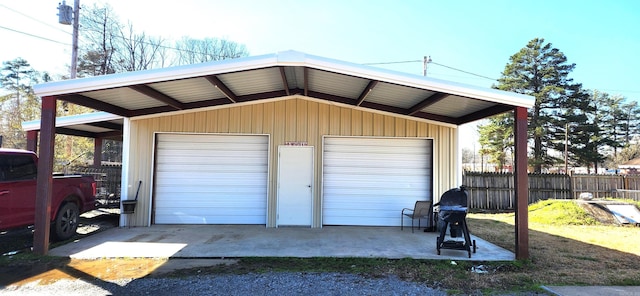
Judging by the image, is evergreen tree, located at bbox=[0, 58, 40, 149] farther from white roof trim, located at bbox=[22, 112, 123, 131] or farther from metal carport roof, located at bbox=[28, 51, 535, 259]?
metal carport roof, located at bbox=[28, 51, 535, 259]

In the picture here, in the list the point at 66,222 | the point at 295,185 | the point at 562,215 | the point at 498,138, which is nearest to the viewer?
the point at 66,222

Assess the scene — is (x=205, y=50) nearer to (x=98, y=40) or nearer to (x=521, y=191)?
(x=98, y=40)

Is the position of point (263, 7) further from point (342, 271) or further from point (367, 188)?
point (342, 271)

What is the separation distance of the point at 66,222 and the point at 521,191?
306 inches

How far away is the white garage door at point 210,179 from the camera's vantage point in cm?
789

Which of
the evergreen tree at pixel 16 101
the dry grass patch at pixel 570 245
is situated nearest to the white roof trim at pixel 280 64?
the dry grass patch at pixel 570 245

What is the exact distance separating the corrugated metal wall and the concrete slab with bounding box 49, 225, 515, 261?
116cm

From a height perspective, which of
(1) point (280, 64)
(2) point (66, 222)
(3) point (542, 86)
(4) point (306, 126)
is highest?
A: (3) point (542, 86)

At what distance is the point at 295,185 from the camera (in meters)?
7.82

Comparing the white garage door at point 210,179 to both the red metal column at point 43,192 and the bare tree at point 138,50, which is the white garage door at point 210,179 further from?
the bare tree at point 138,50

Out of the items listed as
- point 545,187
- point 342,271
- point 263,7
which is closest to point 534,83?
point 545,187

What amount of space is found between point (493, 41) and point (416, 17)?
837 centimetres

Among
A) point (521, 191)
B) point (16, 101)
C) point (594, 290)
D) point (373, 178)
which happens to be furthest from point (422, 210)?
point (16, 101)

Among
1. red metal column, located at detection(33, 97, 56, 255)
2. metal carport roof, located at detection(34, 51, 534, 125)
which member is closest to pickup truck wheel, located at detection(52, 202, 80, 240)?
red metal column, located at detection(33, 97, 56, 255)
